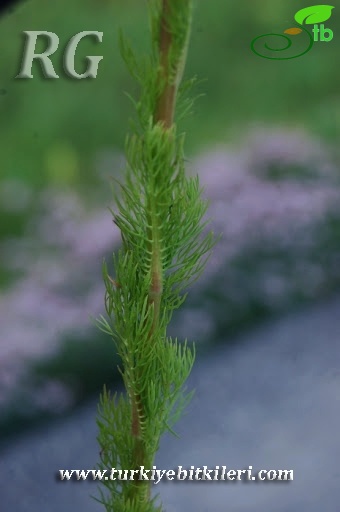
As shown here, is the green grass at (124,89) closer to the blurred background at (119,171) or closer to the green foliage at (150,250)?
the blurred background at (119,171)

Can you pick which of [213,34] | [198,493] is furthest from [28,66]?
[198,493]

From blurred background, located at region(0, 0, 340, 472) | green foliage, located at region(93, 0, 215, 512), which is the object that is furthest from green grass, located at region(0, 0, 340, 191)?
green foliage, located at region(93, 0, 215, 512)

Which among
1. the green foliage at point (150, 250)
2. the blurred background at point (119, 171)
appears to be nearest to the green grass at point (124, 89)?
the blurred background at point (119, 171)

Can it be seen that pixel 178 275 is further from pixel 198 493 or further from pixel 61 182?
pixel 198 493

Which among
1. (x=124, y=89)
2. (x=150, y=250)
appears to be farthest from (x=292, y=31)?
(x=150, y=250)

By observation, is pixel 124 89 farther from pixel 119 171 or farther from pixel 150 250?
pixel 150 250

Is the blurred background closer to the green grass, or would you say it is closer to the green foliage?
the green grass
